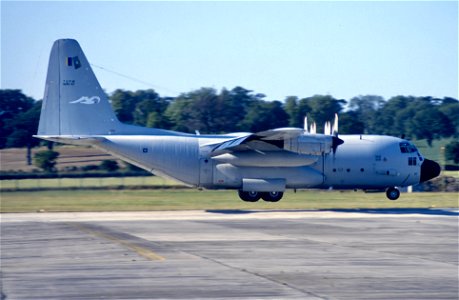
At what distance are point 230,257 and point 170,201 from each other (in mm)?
18599

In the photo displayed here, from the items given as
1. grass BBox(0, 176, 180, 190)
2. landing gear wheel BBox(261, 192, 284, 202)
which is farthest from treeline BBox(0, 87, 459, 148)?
landing gear wheel BBox(261, 192, 284, 202)

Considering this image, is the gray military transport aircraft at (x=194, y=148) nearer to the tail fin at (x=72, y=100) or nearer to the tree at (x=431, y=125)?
the tail fin at (x=72, y=100)

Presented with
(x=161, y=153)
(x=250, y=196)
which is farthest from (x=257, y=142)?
(x=161, y=153)

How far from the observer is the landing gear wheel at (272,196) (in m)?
36.2

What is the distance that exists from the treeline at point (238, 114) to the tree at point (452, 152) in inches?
283

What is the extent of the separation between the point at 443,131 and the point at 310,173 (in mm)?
46728

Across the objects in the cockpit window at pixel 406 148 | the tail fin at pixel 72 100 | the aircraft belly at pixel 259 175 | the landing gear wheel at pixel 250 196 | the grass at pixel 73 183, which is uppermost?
the tail fin at pixel 72 100

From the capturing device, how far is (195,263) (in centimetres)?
1703

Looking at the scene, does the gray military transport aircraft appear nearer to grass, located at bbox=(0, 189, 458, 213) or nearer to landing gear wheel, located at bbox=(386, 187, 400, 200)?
grass, located at bbox=(0, 189, 458, 213)

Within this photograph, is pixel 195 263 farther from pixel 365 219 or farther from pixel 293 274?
pixel 365 219

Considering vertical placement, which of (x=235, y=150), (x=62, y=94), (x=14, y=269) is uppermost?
(x=62, y=94)

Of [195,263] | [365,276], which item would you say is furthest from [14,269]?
[365,276]

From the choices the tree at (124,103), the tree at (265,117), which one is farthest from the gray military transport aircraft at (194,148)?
the tree at (124,103)

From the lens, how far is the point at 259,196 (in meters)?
36.2
